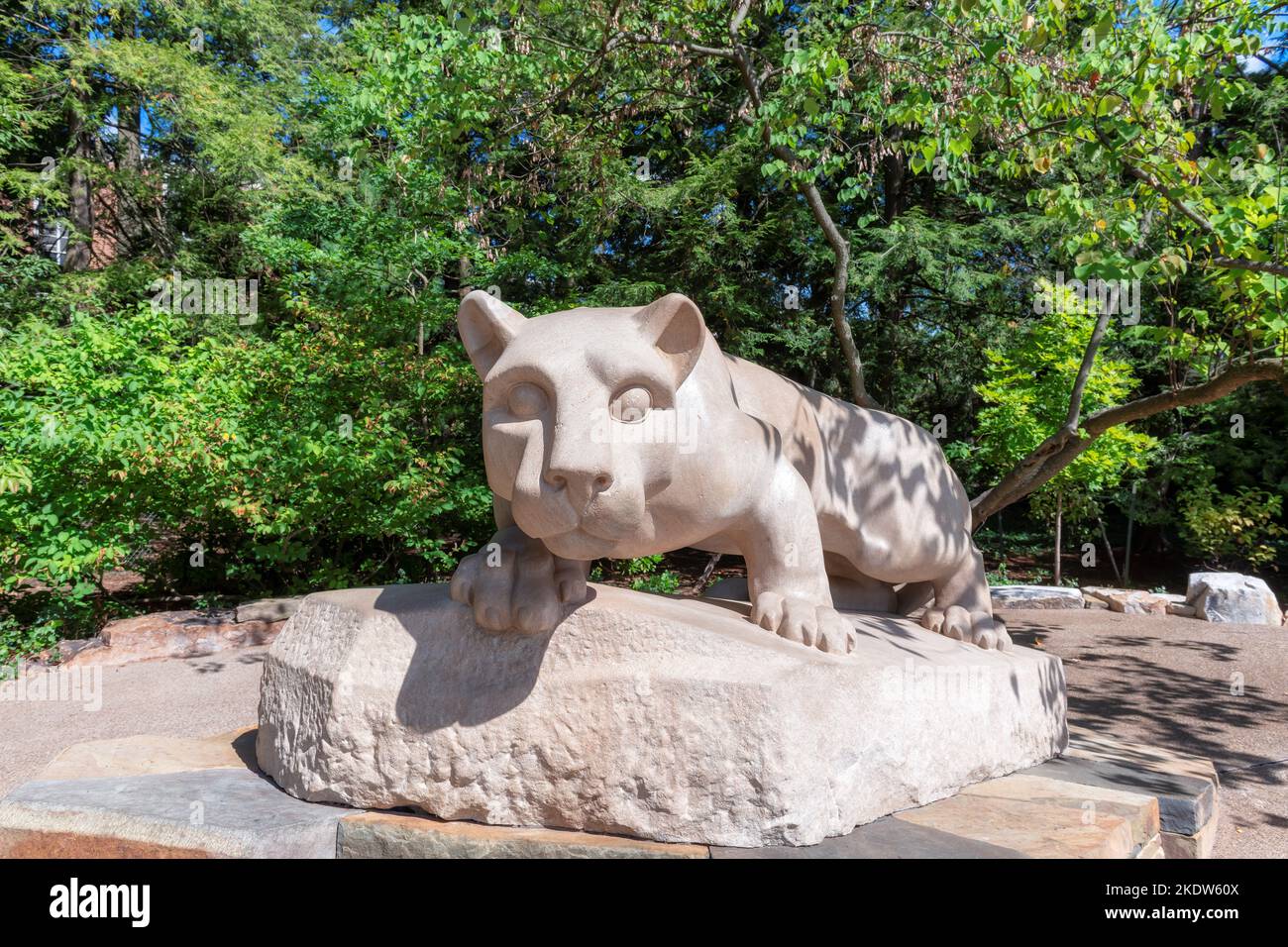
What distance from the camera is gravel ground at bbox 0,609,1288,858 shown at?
479cm

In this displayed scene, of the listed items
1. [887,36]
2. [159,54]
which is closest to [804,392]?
[887,36]

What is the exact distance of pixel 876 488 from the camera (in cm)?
365

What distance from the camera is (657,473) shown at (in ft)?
8.31

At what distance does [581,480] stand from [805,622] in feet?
3.49

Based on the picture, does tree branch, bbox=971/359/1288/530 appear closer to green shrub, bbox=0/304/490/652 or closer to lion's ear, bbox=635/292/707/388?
lion's ear, bbox=635/292/707/388

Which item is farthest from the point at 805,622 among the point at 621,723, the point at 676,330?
the point at 676,330

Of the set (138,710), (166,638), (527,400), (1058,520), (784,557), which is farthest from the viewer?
(1058,520)

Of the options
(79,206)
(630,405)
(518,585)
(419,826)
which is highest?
(79,206)

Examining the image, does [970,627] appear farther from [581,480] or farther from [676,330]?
[581,480]

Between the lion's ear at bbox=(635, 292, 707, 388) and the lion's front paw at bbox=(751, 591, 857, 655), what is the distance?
90 cm

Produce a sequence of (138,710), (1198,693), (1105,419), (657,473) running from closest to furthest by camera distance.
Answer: (657,473) → (138,710) → (1105,419) → (1198,693)

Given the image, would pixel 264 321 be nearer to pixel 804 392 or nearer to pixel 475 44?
pixel 475 44

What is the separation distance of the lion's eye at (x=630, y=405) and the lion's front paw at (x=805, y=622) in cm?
93

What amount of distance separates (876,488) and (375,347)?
21.4 feet
